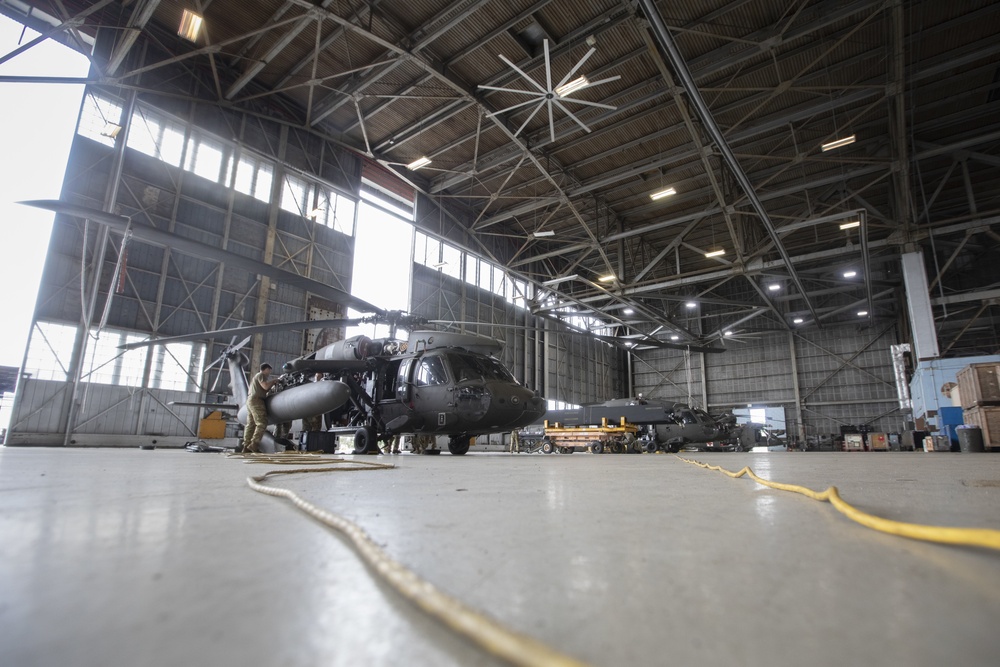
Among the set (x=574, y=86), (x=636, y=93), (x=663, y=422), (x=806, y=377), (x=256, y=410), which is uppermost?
(x=636, y=93)

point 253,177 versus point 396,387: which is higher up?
point 253,177

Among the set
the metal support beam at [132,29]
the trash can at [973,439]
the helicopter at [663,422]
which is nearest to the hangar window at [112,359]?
the metal support beam at [132,29]

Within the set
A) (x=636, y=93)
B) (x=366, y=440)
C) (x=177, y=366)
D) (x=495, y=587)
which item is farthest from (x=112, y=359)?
(x=636, y=93)

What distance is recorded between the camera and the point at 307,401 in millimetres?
7316

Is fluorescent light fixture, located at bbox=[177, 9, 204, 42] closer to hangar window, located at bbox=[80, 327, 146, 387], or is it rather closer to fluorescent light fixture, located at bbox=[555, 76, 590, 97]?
hangar window, located at bbox=[80, 327, 146, 387]

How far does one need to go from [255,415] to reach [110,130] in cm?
966

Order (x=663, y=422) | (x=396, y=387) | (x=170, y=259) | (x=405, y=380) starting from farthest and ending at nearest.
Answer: (x=663, y=422) → (x=170, y=259) → (x=396, y=387) → (x=405, y=380)

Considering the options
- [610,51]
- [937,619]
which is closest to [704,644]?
[937,619]

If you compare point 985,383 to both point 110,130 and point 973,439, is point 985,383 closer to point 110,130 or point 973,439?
point 973,439

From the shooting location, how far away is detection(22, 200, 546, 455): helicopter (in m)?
7.28

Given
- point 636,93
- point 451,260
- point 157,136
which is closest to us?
point 636,93

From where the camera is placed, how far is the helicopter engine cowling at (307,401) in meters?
7.14

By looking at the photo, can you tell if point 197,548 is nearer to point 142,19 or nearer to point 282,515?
point 282,515

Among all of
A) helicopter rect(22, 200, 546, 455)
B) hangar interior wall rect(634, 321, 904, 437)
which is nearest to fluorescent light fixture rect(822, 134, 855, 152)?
helicopter rect(22, 200, 546, 455)
